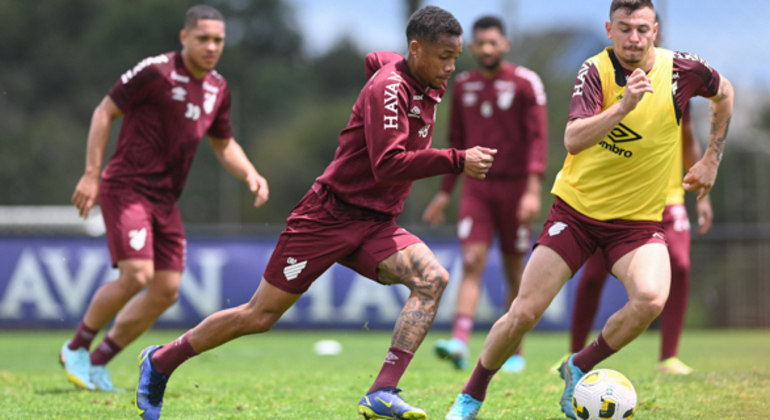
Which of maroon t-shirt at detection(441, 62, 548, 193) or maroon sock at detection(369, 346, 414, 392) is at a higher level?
maroon t-shirt at detection(441, 62, 548, 193)

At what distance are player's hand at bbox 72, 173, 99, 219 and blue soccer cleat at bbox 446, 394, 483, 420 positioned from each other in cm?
310

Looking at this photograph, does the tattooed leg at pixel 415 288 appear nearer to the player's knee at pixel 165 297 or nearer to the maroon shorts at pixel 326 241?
the maroon shorts at pixel 326 241

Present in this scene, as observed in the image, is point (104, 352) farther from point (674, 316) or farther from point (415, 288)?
point (674, 316)

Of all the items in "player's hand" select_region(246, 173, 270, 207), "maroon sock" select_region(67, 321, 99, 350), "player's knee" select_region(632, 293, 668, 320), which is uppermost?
"player's hand" select_region(246, 173, 270, 207)

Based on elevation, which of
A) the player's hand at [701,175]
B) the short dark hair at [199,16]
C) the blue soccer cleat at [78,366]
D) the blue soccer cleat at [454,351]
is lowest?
the blue soccer cleat at [454,351]

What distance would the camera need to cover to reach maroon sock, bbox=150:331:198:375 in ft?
18.5

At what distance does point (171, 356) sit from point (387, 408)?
1348mm

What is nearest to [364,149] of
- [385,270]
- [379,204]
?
[379,204]

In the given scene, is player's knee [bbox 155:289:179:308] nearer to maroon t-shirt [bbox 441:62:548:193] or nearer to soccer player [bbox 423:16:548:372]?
soccer player [bbox 423:16:548:372]

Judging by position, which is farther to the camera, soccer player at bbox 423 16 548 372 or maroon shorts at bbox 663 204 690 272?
soccer player at bbox 423 16 548 372

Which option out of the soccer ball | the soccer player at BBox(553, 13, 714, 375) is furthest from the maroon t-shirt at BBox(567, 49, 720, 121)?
the soccer player at BBox(553, 13, 714, 375)

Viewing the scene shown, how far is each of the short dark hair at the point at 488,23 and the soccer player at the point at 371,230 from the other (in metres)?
3.54

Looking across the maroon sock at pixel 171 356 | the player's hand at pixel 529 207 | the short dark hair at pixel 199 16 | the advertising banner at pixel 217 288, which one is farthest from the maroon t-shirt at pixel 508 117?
the advertising banner at pixel 217 288

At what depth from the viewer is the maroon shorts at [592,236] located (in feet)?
18.3
